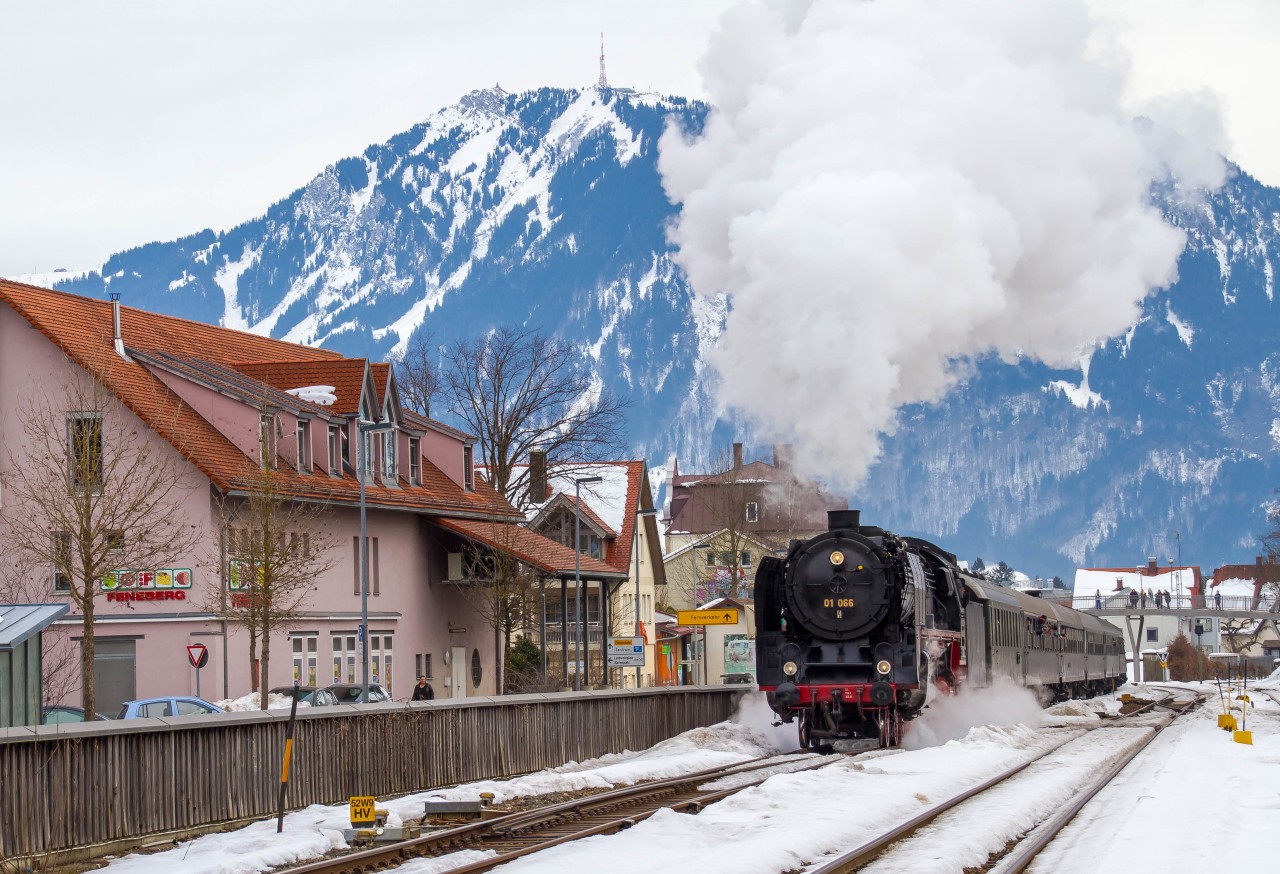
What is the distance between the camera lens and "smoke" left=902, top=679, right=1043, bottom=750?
1164 inches

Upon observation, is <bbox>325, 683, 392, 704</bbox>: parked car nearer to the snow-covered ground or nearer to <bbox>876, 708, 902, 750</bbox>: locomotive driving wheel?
the snow-covered ground

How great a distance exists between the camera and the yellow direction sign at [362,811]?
16.5 metres

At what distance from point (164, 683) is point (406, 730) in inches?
652

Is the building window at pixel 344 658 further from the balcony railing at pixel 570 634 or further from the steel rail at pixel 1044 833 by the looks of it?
the steel rail at pixel 1044 833

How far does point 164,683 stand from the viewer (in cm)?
3616

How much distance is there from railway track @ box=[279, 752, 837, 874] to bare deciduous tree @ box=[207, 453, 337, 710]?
1168 cm

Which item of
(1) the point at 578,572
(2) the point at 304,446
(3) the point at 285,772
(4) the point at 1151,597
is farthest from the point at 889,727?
(4) the point at 1151,597

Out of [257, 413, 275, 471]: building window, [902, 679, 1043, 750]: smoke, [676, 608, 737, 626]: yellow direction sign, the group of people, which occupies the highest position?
[257, 413, 275, 471]: building window

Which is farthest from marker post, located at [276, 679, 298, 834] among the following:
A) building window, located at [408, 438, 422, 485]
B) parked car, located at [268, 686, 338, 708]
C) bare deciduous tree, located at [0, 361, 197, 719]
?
building window, located at [408, 438, 422, 485]

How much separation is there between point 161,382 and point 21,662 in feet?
65.3

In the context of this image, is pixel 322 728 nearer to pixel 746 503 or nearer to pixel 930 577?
pixel 930 577

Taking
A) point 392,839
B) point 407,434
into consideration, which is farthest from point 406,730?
point 407,434

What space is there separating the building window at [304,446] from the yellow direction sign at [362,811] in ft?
80.4

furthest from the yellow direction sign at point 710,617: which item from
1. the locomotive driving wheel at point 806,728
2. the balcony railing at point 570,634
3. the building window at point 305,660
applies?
the balcony railing at point 570,634
